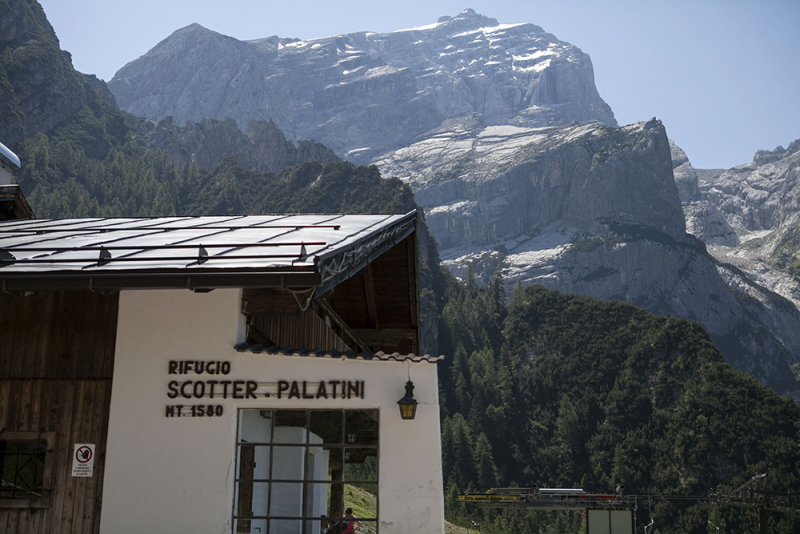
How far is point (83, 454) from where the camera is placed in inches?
370

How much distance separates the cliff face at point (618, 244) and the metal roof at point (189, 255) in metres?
158

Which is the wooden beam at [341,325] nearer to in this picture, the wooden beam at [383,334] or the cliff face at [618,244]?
the wooden beam at [383,334]

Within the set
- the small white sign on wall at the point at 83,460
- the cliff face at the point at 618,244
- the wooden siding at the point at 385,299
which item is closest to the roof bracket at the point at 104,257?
the small white sign on wall at the point at 83,460

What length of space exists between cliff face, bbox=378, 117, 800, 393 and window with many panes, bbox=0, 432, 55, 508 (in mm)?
159239

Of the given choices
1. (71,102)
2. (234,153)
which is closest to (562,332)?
(234,153)

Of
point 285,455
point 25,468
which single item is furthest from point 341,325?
point 25,468

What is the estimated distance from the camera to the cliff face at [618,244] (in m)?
161

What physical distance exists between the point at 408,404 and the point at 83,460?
159 inches

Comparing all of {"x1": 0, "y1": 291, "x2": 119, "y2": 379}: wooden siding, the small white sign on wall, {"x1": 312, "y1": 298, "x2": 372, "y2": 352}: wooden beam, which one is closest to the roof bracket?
{"x1": 0, "y1": 291, "x2": 119, "y2": 379}: wooden siding

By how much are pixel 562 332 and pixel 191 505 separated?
99562 millimetres

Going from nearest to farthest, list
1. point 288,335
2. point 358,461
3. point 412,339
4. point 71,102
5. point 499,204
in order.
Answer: point 358,461, point 288,335, point 412,339, point 71,102, point 499,204

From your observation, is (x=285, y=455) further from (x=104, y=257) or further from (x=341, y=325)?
(x=341, y=325)

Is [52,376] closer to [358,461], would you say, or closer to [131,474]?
[131,474]

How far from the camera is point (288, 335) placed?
12.1 meters
